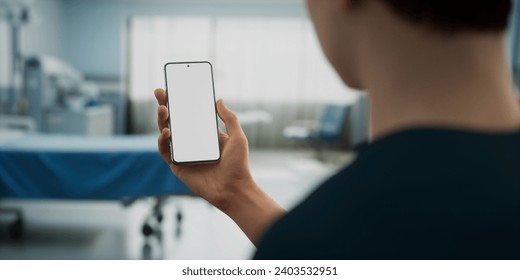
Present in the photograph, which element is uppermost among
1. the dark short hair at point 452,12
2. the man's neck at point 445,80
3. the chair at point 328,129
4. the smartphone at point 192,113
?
the dark short hair at point 452,12

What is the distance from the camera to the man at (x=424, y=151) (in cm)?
23

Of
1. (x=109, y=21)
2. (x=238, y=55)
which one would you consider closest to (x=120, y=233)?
(x=238, y=55)

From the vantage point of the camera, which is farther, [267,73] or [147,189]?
[267,73]

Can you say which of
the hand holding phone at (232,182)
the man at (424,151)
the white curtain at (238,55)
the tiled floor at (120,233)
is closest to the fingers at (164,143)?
the hand holding phone at (232,182)

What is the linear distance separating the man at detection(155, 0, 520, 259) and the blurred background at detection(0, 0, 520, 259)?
71.6 inches

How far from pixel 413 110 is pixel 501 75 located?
0.05 meters

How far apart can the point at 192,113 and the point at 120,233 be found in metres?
1.89

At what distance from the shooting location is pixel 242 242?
2266 mm

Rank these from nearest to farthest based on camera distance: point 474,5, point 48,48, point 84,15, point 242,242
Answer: point 474,5, point 242,242, point 48,48, point 84,15

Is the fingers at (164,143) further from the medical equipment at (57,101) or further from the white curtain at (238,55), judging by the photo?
the white curtain at (238,55)

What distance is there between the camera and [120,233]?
2457 millimetres
